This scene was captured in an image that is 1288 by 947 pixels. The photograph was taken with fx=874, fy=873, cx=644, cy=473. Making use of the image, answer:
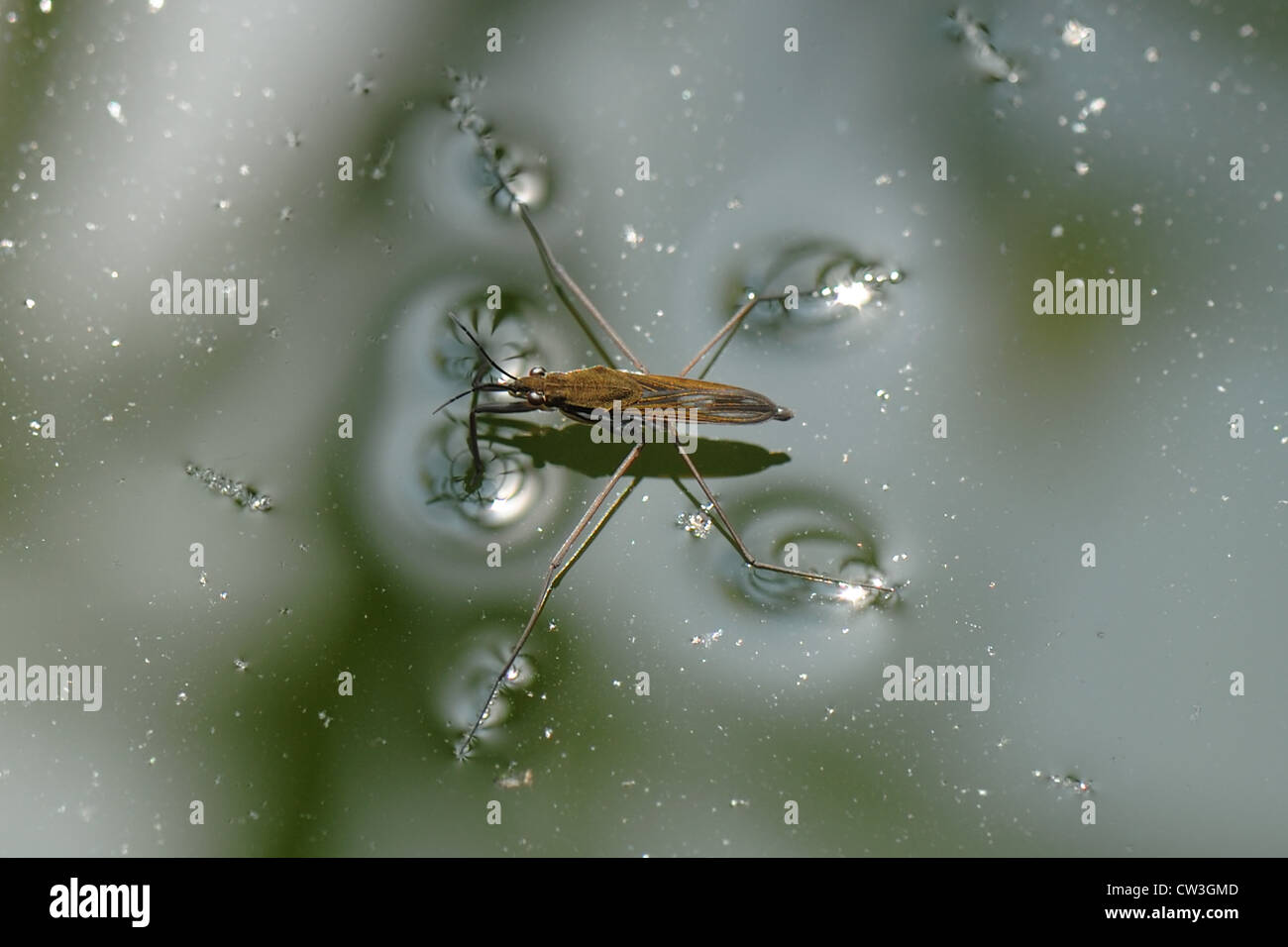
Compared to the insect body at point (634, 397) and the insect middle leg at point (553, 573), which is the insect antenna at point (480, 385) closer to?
the insect body at point (634, 397)

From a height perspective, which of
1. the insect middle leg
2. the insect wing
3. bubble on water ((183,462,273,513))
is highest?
the insect wing

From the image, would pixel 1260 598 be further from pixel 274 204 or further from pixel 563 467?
pixel 274 204

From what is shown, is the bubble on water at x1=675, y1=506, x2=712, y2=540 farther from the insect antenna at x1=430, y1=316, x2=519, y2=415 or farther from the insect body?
the insect antenna at x1=430, y1=316, x2=519, y2=415

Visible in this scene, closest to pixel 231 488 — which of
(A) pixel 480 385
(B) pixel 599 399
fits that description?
(A) pixel 480 385

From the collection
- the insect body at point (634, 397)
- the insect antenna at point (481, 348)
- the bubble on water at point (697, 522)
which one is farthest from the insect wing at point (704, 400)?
the insect antenna at point (481, 348)

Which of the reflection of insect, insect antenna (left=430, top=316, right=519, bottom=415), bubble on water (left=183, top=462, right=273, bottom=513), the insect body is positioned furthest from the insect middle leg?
bubble on water (left=183, top=462, right=273, bottom=513)

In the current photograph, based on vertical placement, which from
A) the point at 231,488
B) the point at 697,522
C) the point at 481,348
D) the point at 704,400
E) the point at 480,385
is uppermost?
the point at 481,348

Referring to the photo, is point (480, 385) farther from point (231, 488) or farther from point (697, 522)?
point (231, 488)

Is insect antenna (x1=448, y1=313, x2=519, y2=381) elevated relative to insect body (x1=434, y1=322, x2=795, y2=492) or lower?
elevated

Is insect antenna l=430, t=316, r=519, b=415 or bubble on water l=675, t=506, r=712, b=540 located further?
bubble on water l=675, t=506, r=712, b=540
